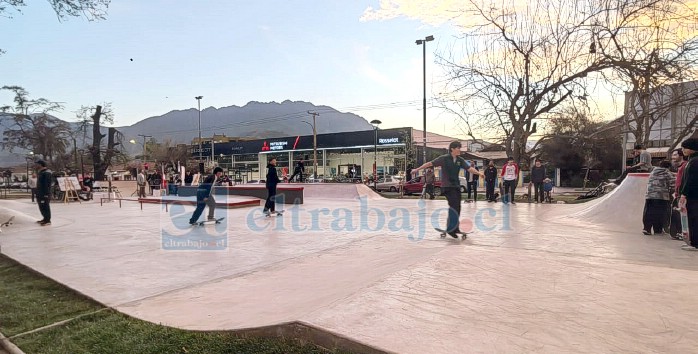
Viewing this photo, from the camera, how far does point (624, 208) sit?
7816mm

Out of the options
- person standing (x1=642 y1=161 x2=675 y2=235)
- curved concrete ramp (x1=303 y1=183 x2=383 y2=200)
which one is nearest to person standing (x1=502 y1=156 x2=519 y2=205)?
person standing (x1=642 y1=161 x2=675 y2=235)

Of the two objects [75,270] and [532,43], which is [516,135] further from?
[75,270]

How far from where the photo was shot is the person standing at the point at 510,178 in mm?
12492

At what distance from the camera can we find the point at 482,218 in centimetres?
921

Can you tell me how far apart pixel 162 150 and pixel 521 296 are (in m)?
70.4

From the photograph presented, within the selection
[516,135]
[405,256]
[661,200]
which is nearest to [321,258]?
[405,256]

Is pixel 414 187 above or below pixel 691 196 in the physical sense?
below

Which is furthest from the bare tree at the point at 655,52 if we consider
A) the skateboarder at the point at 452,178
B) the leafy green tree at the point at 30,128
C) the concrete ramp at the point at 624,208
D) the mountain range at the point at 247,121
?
the mountain range at the point at 247,121

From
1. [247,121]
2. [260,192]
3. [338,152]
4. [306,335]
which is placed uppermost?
[247,121]

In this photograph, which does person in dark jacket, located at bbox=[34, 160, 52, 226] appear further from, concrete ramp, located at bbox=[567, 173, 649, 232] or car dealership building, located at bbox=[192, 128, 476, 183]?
car dealership building, located at bbox=[192, 128, 476, 183]

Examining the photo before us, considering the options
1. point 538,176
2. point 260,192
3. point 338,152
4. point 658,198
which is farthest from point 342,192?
point 338,152

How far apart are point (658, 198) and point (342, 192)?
44.3 ft

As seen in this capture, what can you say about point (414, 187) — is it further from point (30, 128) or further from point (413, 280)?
point (30, 128)

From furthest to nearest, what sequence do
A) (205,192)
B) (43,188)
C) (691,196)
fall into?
(43,188) → (205,192) → (691,196)
